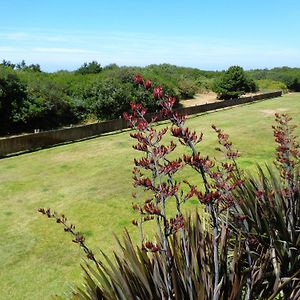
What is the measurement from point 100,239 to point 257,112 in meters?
24.2

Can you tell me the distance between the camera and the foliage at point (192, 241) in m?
2.62

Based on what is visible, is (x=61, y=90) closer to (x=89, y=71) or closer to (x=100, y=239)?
(x=89, y=71)

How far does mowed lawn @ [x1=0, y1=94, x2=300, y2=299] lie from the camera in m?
6.77

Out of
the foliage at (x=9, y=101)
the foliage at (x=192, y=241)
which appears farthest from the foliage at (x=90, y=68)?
the foliage at (x=192, y=241)

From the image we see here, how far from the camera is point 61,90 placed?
30.7m

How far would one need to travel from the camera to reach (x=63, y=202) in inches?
414

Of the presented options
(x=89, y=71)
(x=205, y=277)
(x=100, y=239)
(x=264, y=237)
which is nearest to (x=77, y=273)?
(x=100, y=239)

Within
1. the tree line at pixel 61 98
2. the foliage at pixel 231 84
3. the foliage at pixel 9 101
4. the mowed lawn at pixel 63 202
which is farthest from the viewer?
the foliage at pixel 231 84

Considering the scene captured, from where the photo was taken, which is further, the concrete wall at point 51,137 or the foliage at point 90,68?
the foliage at point 90,68

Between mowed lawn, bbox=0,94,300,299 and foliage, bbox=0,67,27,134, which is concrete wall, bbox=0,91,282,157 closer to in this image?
mowed lawn, bbox=0,94,300,299

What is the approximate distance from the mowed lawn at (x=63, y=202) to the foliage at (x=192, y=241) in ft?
5.14

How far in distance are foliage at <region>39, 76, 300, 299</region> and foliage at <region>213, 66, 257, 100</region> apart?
136ft

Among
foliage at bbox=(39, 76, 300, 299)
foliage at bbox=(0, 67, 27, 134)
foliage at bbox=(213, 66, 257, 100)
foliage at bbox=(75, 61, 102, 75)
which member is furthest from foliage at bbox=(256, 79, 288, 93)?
foliage at bbox=(39, 76, 300, 299)

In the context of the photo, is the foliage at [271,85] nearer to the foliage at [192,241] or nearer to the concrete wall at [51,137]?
the concrete wall at [51,137]
